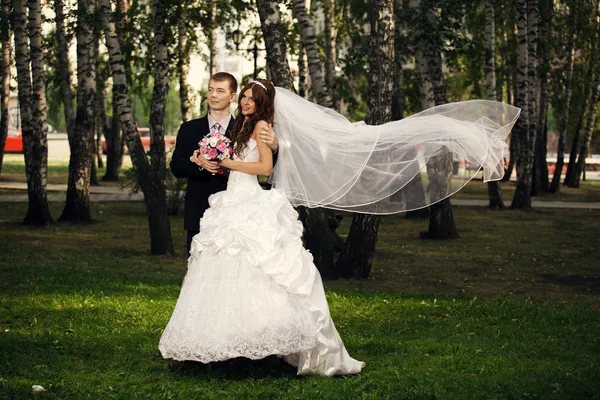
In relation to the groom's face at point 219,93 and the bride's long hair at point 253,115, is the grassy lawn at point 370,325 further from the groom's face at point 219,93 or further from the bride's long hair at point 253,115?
the groom's face at point 219,93

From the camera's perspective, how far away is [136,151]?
16.9 metres

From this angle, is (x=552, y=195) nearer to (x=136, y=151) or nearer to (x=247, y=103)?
(x=136, y=151)

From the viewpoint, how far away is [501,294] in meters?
13.5

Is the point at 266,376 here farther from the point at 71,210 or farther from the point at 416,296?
the point at 71,210

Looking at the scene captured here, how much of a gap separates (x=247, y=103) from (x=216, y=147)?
49 centimetres

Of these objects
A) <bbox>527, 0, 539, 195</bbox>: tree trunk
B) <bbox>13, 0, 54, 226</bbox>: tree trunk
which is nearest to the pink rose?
<bbox>13, 0, 54, 226</bbox>: tree trunk

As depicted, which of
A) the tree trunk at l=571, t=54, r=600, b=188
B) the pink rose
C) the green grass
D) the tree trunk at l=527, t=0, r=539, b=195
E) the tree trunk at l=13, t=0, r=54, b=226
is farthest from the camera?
the tree trunk at l=571, t=54, r=600, b=188

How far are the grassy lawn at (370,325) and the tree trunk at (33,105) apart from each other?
1904 millimetres

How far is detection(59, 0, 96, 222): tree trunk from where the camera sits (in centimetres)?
2195

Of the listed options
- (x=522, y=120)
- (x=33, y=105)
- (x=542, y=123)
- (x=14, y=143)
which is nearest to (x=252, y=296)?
(x=33, y=105)

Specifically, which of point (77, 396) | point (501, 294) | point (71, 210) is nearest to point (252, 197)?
point (77, 396)

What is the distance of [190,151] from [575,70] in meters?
35.8

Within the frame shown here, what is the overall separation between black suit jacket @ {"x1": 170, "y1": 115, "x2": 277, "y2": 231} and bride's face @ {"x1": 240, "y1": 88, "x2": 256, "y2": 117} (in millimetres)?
350

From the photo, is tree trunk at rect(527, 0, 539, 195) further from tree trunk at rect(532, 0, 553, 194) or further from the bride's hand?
the bride's hand
